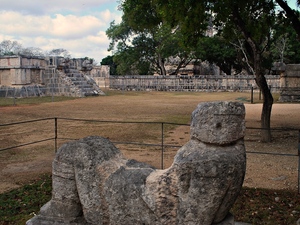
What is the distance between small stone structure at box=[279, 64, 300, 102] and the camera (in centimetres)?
2334

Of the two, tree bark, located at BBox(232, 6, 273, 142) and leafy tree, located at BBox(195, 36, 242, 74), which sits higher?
leafy tree, located at BBox(195, 36, 242, 74)

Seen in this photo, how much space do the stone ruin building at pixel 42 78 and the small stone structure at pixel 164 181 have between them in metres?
20.2

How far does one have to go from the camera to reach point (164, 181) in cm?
319

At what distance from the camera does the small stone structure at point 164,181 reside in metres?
3.05

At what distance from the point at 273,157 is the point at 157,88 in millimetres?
29236

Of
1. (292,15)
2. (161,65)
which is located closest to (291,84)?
(292,15)

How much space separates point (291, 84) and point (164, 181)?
2265 cm

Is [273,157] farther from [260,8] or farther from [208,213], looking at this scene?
[208,213]

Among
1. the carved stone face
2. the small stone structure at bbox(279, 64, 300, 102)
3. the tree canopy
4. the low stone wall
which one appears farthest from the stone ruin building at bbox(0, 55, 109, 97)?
the carved stone face

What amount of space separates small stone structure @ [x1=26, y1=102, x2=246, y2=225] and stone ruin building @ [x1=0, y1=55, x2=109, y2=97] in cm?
2023

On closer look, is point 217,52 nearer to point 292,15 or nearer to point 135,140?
point 292,15

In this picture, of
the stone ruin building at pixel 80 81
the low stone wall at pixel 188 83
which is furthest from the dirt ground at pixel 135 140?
the low stone wall at pixel 188 83

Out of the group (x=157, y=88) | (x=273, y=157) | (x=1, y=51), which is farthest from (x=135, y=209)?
(x=1, y=51)

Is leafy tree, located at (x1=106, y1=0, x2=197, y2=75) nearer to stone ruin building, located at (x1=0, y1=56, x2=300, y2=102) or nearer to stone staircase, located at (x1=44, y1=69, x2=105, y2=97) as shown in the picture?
stone ruin building, located at (x1=0, y1=56, x2=300, y2=102)
